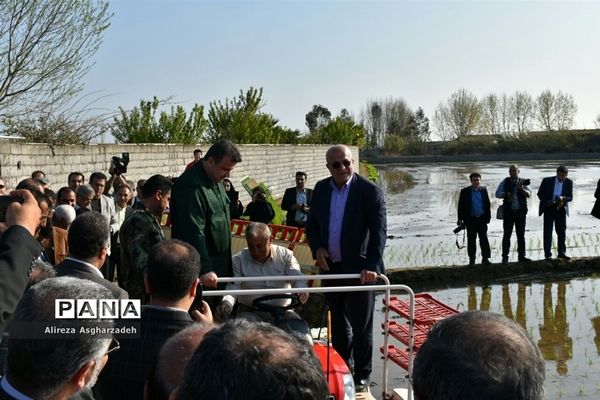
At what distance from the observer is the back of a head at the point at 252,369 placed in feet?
4.81

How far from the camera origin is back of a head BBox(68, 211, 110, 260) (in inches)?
144

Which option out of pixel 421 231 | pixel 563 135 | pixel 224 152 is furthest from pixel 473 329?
pixel 563 135

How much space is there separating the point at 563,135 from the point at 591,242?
7313 centimetres

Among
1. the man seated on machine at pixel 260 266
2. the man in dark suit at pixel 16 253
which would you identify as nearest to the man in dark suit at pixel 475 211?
the man seated on machine at pixel 260 266

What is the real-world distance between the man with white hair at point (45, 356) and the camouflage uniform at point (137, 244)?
95.5 inches

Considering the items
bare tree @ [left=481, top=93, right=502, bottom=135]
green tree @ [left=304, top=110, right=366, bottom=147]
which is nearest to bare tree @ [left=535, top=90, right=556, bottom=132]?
bare tree @ [left=481, top=93, right=502, bottom=135]

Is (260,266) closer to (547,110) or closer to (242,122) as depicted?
(242,122)

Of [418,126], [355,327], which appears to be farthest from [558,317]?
[418,126]

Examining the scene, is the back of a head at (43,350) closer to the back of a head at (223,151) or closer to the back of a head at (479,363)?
the back of a head at (479,363)

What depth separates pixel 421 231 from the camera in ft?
59.2

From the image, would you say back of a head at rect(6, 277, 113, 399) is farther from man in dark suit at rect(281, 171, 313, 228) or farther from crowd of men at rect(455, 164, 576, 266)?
crowd of men at rect(455, 164, 576, 266)

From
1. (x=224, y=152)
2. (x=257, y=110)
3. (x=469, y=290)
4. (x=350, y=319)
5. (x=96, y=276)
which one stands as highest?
(x=257, y=110)

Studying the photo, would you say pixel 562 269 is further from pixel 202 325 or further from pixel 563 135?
pixel 563 135

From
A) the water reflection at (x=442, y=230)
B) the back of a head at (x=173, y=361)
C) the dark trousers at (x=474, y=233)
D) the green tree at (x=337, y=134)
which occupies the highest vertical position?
the green tree at (x=337, y=134)
